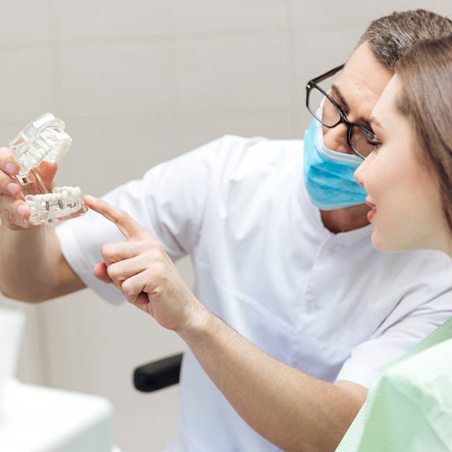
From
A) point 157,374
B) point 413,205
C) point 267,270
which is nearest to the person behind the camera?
point 413,205

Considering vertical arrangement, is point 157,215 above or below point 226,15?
Result: below

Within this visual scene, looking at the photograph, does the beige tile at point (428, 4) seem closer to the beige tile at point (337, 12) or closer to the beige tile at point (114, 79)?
the beige tile at point (337, 12)

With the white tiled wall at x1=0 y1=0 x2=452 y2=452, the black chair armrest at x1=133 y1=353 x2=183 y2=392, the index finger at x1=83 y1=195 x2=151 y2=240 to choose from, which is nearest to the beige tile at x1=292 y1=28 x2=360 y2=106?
the white tiled wall at x1=0 y1=0 x2=452 y2=452

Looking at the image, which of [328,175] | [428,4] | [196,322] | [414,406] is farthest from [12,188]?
[428,4]

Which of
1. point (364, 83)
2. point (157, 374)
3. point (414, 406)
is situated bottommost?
point (157, 374)

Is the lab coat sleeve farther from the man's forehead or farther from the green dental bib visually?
the green dental bib

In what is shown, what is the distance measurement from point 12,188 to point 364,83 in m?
0.49

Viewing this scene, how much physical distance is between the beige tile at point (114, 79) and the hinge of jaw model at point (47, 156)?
36.4 inches

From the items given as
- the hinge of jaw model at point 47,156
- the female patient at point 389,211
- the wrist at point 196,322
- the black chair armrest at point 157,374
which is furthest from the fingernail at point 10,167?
the black chair armrest at point 157,374

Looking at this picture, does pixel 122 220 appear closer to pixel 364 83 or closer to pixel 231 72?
pixel 364 83

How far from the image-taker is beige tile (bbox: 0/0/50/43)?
6.82 ft

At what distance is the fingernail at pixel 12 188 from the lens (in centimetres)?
124

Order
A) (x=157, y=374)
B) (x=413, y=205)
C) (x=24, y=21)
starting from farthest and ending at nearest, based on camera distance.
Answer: (x=24, y=21) → (x=157, y=374) → (x=413, y=205)

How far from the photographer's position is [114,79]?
212 cm
